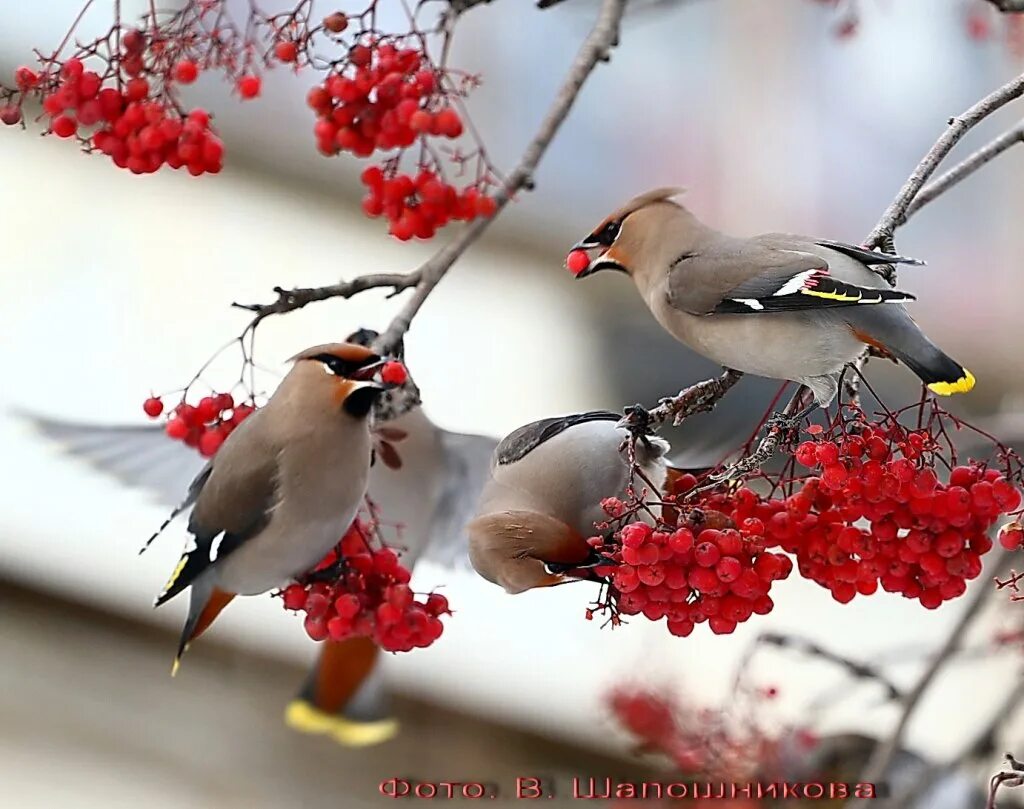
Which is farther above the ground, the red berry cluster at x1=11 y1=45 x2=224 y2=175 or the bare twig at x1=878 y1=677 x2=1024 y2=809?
the red berry cluster at x1=11 y1=45 x2=224 y2=175

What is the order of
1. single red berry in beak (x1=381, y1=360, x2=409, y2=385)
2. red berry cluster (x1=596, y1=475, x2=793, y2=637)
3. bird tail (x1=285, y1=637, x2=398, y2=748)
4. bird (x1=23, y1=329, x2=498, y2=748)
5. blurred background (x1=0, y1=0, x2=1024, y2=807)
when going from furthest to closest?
blurred background (x1=0, y1=0, x2=1024, y2=807), bird tail (x1=285, y1=637, x2=398, y2=748), bird (x1=23, y1=329, x2=498, y2=748), single red berry in beak (x1=381, y1=360, x2=409, y2=385), red berry cluster (x1=596, y1=475, x2=793, y2=637)

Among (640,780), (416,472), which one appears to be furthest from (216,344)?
(640,780)

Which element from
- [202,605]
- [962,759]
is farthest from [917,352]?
[962,759]

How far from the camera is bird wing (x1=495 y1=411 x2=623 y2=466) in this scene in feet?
2.48

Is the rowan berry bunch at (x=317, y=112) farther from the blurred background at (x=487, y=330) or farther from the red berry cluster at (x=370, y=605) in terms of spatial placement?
the blurred background at (x=487, y=330)

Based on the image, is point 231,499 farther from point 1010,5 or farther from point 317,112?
point 1010,5

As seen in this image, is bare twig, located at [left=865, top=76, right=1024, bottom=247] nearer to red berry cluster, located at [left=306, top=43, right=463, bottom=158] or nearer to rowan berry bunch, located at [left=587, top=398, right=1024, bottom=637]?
rowan berry bunch, located at [left=587, top=398, right=1024, bottom=637]

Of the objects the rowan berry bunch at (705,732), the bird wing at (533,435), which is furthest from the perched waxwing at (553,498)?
the rowan berry bunch at (705,732)

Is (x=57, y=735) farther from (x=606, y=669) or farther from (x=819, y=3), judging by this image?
(x=819, y=3)

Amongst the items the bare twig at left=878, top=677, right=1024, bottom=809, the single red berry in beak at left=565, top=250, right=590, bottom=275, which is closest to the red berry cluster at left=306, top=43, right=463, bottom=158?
the single red berry in beak at left=565, top=250, right=590, bottom=275

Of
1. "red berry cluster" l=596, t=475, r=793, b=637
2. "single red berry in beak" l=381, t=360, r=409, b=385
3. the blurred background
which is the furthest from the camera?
the blurred background

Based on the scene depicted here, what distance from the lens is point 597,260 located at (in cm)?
71

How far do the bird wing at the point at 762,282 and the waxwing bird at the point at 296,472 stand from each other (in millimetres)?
187

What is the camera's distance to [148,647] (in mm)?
1317
